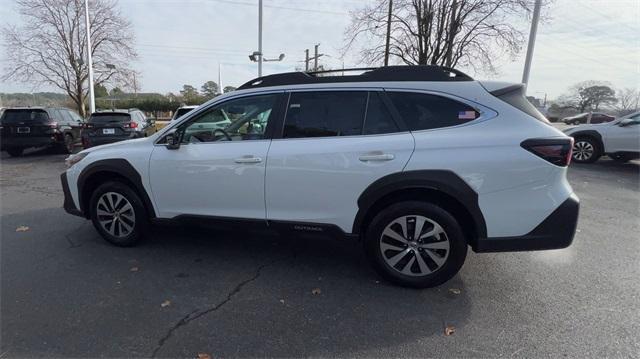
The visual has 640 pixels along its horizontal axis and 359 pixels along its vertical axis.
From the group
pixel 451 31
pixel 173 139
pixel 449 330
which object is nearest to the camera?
pixel 449 330

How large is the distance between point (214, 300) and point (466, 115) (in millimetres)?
2615

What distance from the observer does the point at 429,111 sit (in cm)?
318

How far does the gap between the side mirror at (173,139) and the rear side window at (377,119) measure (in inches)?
75.3

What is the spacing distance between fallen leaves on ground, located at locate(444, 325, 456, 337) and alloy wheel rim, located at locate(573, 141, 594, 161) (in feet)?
34.2

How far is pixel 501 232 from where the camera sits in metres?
3.08

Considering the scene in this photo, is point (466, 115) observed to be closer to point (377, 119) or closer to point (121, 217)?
point (377, 119)

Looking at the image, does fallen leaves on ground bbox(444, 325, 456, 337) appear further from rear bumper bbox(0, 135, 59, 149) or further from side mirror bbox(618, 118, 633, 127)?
rear bumper bbox(0, 135, 59, 149)

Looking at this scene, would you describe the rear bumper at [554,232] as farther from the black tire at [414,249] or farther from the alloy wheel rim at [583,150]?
the alloy wheel rim at [583,150]

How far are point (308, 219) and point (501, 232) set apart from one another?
1.65 m

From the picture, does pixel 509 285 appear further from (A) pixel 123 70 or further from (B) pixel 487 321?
(A) pixel 123 70

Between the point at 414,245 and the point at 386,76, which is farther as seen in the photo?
the point at 386,76

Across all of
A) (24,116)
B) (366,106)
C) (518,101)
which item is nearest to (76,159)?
(366,106)

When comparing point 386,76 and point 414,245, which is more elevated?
point 386,76

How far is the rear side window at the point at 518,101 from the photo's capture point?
3.08 m
